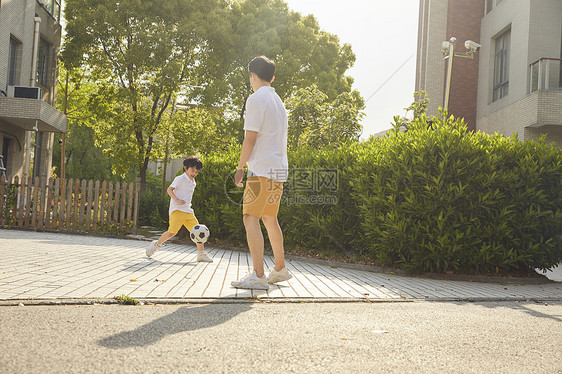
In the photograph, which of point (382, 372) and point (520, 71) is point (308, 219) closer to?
point (382, 372)

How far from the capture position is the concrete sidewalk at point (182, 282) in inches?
186

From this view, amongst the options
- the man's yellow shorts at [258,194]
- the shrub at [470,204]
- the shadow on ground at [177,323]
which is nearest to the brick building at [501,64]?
the shrub at [470,204]

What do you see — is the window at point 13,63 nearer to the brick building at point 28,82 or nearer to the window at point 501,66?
the brick building at point 28,82

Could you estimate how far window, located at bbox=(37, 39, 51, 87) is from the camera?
22328mm

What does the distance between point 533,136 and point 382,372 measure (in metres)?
15.7

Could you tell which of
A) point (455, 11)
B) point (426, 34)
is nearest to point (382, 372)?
point (455, 11)

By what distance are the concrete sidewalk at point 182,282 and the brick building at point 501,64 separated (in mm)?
9631

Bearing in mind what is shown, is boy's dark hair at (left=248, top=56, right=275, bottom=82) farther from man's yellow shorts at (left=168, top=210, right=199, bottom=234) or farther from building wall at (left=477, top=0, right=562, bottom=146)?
building wall at (left=477, top=0, right=562, bottom=146)

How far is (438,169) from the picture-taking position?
300 inches

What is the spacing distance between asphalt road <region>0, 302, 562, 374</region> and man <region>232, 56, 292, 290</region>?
2.48 feet

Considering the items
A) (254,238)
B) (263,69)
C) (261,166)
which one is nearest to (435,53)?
(263,69)

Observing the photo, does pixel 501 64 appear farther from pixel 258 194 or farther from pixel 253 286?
pixel 253 286

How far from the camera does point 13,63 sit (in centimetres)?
1952

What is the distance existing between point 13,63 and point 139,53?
208 inches
